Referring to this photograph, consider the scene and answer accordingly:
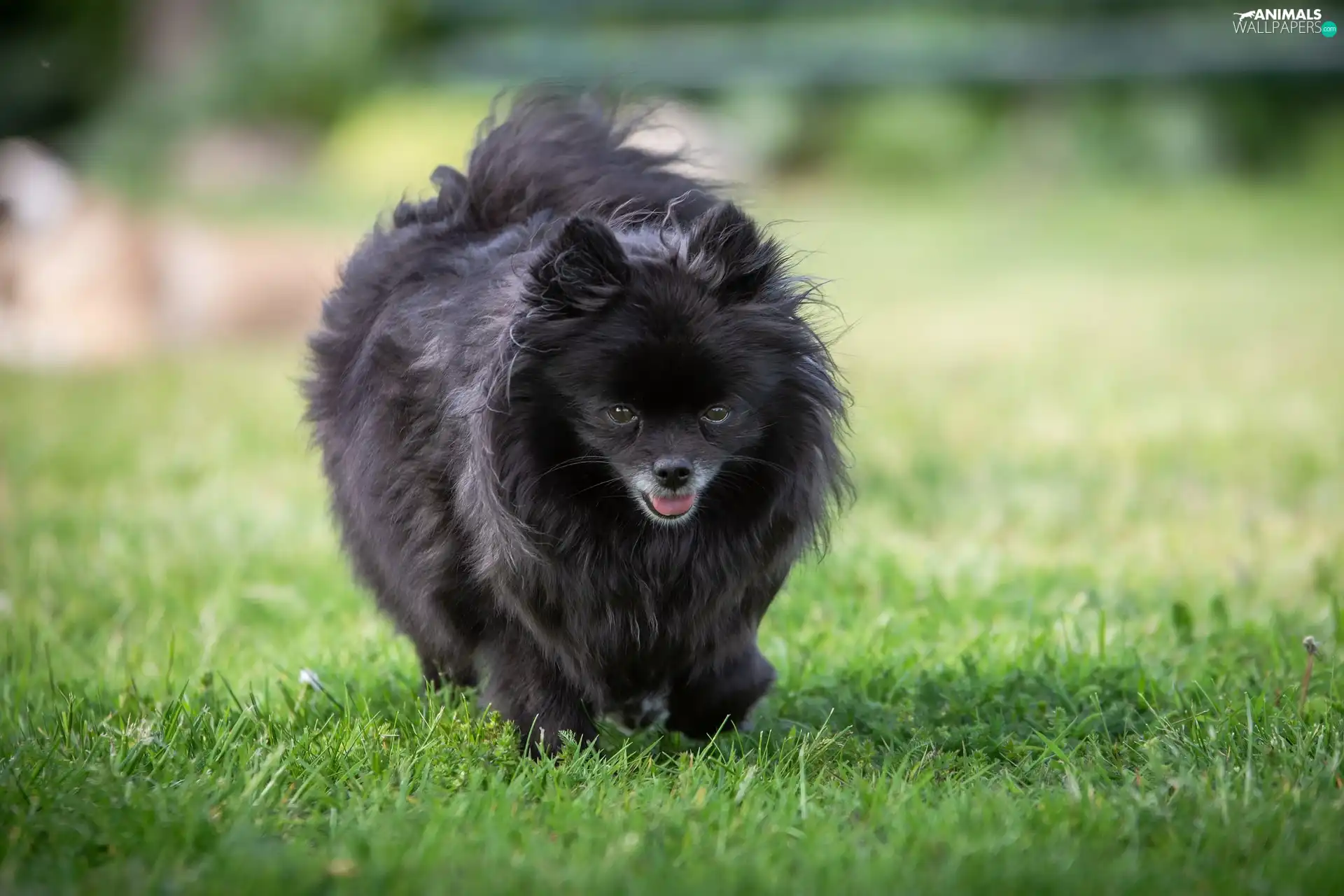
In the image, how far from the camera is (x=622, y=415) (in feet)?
10.9

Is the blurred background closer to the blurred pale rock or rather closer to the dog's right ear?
the blurred pale rock

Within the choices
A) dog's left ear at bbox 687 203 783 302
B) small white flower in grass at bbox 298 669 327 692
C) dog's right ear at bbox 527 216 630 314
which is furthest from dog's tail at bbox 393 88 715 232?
small white flower in grass at bbox 298 669 327 692

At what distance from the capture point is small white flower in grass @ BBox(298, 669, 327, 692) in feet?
13.4

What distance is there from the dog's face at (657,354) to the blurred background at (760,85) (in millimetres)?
12637

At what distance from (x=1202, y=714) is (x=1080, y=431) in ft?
13.8

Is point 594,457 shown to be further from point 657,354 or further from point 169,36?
point 169,36

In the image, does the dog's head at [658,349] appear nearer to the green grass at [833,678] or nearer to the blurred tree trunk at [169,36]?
the green grass at [833,678]

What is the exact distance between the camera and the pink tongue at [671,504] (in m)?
3.30

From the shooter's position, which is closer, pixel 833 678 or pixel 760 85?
pixel 833 678

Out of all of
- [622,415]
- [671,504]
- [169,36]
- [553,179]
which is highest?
[169,36]

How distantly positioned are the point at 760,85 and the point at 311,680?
16733 mm

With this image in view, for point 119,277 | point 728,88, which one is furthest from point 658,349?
point 728,88

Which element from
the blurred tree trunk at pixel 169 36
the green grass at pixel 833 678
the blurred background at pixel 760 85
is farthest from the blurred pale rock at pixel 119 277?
the blurred tree trunk at pixel 169 36

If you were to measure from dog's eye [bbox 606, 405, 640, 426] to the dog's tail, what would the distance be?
0.83 metres
